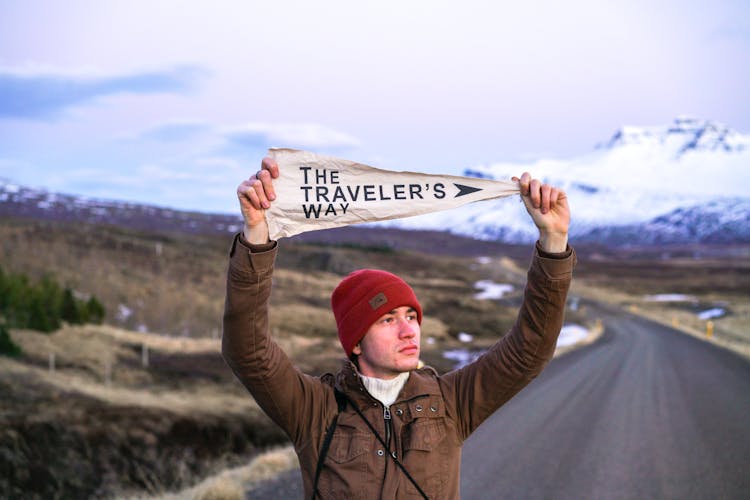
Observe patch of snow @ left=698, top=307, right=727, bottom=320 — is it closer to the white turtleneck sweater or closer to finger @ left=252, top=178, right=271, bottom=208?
the white turtleneck sweater

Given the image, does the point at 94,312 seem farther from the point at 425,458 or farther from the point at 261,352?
the point at 425,458

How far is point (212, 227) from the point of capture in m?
123

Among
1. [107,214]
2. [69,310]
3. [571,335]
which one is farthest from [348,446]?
[107,214]

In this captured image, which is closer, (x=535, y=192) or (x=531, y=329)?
(x=535, y=192)

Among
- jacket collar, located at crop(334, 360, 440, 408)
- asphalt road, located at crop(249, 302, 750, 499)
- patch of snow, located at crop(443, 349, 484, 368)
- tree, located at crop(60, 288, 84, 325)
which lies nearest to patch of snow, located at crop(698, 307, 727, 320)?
patch of snow, located at crop(443, 349, 484, 368)

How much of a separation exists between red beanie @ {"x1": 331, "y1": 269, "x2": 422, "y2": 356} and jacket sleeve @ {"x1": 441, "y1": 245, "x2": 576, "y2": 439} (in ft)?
1.15

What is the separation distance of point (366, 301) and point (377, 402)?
1.30ft

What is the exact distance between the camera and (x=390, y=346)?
2.84 metres

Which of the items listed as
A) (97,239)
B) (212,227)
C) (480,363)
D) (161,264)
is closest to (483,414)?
(480,363)

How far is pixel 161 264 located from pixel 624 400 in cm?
4077

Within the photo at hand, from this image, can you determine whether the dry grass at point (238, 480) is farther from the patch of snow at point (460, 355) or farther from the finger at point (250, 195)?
the patch of snow at point (460, 355)

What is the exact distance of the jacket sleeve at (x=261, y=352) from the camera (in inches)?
104

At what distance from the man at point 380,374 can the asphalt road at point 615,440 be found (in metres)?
5.18

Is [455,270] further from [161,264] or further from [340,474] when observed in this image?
[340,474]
